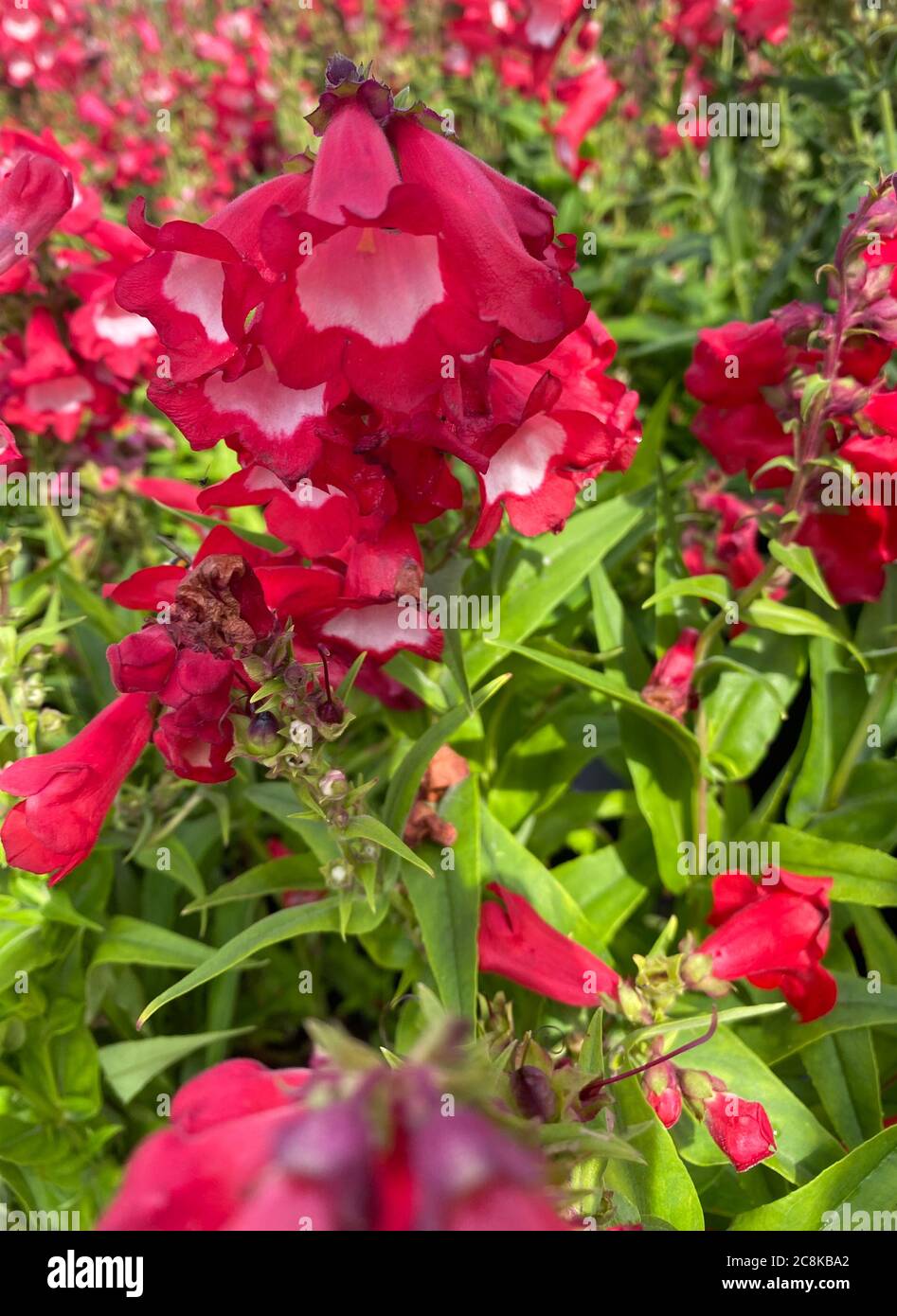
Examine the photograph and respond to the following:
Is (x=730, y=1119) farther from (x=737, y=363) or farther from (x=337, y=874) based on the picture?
(x=737, y=363)

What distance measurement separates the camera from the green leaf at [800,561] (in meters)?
1.02

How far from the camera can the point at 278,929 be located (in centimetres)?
89

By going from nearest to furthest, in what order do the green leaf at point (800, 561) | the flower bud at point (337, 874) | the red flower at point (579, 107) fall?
the flower bud at point (337, 874), the green leaf at point (800, 561), the red flower at point (579, 107)

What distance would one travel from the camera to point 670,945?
127cm

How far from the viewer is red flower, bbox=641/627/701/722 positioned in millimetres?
1156

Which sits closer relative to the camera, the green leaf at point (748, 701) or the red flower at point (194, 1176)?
the red flower at point (194, 1176)

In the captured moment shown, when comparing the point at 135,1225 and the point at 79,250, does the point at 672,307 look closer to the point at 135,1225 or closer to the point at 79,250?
the point at 79,250

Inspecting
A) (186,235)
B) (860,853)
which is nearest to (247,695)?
(186,235)

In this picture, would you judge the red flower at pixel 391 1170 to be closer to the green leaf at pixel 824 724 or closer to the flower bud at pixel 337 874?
the flower bud at pixel 337 874

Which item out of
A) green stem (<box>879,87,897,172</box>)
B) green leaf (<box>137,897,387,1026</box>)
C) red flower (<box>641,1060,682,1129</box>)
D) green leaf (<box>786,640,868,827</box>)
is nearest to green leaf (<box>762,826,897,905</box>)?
green leaf (<box>786,640,868,827</box>)

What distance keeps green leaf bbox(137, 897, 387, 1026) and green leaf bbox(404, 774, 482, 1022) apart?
0.05 meters

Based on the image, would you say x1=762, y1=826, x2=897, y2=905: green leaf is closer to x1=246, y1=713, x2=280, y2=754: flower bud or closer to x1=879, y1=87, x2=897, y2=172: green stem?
x1=246, y1=713, x2=280, y2=754: flower bud

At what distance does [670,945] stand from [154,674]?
78 centimetres

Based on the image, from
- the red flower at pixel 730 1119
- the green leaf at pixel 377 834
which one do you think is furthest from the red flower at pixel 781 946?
the green leaf at pixel 377 834
